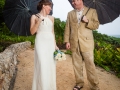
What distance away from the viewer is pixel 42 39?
4234 mm

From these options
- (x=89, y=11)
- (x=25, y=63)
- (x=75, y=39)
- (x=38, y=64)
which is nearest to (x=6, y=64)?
(x=38, y=64)

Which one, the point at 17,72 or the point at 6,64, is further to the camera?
the point at 17,72

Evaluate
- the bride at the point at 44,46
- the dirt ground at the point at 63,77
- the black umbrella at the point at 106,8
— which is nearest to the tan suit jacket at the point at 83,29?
the black umbrella at the point at 106,8

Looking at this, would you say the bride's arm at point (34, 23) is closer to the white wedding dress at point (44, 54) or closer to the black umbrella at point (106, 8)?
the white wedding dress at point (44, 54)

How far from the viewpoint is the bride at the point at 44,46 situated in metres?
4.18

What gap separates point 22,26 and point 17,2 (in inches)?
26.6

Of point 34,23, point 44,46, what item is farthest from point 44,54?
point 34,23

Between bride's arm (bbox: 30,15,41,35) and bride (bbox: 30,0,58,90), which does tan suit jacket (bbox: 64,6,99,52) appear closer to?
bride (bbox: 30,0,58,90)

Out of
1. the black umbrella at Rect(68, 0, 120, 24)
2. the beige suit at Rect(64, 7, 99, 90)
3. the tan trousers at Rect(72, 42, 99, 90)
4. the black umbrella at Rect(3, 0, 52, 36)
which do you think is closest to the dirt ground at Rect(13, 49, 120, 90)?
the tan trousers at Rect(72, 42, 99, 90)

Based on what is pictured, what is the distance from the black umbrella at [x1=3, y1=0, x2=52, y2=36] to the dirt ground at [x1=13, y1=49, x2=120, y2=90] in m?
1.43

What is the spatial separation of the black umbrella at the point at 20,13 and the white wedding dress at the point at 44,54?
51.5 inches

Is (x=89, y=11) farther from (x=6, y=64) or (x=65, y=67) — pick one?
(x=65, y=67)

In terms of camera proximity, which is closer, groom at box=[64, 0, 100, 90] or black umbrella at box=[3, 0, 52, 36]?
groom at box=[64, 0, 100, 90]

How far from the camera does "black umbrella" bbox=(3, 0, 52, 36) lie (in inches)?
215
